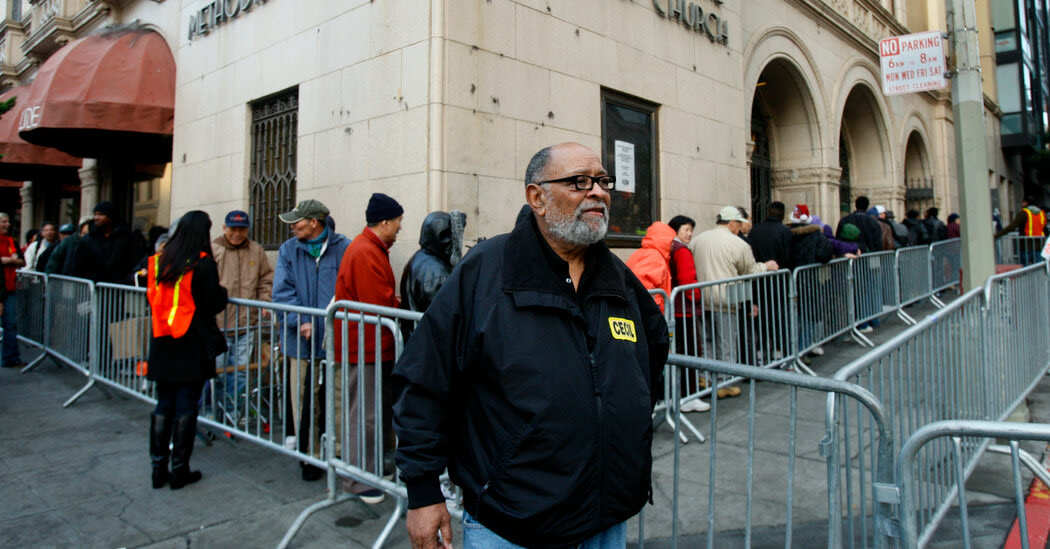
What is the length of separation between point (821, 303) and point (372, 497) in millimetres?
5815

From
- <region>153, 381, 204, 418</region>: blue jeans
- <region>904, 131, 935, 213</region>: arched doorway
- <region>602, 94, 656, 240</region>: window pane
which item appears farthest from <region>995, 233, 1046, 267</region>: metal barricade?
<region>153, 381, 204, 418</region>: blue jeans

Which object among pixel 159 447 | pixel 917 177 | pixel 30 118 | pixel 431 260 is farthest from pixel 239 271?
pixel 917 177

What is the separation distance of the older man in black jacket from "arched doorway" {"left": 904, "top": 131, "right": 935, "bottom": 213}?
20.1m

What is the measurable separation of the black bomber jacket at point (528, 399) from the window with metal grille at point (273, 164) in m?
5.72

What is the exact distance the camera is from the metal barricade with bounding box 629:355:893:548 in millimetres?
2178

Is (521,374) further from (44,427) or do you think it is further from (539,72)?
(44,427)

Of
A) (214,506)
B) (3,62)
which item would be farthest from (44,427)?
(3,62)

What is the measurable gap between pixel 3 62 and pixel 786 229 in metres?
19.2

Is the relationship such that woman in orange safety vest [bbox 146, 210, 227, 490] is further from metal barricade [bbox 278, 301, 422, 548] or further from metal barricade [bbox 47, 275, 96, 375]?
metal barricade [bbox 47, 275, 96, 375]

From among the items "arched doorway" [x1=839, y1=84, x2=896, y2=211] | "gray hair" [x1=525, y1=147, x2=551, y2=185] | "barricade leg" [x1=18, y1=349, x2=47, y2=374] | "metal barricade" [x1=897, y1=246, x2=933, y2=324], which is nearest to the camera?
"gray hair" [x1=525, y1=147, x2=551, y2=185]

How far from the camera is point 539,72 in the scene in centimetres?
640

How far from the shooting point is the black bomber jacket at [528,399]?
1.75 metres

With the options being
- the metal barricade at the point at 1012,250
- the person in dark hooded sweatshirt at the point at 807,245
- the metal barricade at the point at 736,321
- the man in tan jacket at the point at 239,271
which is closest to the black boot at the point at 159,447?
the man in tan jacket at the point at 239,271

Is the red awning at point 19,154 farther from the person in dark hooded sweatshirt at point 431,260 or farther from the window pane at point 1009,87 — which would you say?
the window pane at point 1009,87
